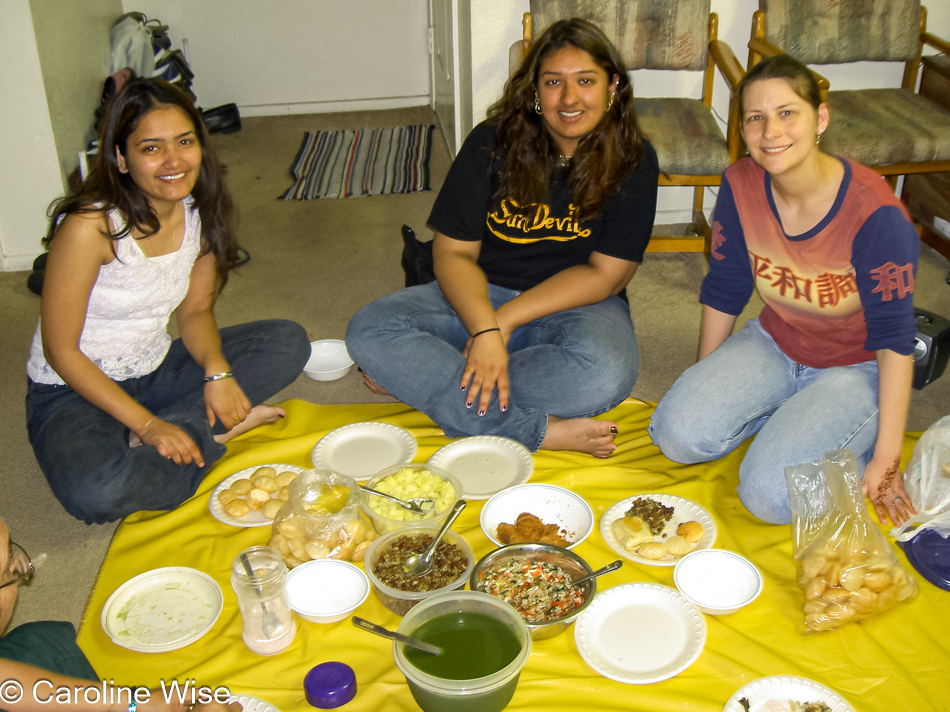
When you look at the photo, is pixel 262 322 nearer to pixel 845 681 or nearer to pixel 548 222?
pixel 548 222

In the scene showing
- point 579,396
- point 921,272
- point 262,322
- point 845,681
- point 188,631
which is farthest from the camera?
point 921,272

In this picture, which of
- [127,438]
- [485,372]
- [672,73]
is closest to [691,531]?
[485,372]

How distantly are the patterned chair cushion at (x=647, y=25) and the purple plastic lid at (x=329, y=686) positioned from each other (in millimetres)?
2294

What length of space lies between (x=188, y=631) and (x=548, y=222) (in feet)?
4.07

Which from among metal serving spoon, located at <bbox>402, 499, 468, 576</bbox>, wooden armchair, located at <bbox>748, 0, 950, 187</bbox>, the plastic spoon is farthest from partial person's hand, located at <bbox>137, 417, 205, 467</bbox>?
wooden armchair, located at <bbox>748, 0, 950, 187</bbox>

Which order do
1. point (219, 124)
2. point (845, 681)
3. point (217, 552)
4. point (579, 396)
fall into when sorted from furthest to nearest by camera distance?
point (219, 124), point (579, 396), point (217, 552), point (845, 681)

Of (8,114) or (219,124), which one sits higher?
(8,114)

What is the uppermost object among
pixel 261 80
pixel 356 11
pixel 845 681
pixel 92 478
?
pixel 356 11

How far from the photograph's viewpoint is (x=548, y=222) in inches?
80.8

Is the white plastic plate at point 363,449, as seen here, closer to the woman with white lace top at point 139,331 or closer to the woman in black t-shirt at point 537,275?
the woman in black t-shirt at point 537,275

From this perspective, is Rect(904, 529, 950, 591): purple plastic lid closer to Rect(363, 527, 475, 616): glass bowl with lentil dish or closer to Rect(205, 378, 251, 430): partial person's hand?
Rect(363, 527, 475, 616): glass bowl with lentil dish

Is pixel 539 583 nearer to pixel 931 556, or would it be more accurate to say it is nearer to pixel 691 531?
pixel 691 531

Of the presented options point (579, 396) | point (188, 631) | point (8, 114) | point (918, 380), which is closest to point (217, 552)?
point (188, 631)

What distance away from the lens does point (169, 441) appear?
5.88 feet
